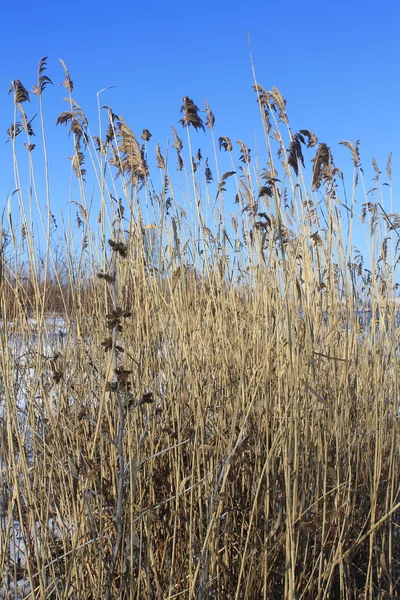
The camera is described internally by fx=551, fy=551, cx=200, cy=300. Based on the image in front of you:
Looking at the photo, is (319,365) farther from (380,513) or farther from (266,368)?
(266,368)

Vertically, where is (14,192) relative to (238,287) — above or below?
above

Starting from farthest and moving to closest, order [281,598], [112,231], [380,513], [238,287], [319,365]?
[238,287] → [319,365] → [112,231] → [380,513] → [281,598]

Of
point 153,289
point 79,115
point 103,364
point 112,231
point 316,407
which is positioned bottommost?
point 316,407

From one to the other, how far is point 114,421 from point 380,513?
83cm

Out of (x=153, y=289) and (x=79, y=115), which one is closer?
(x=153, y=289)

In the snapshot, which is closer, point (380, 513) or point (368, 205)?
point (380, 513)

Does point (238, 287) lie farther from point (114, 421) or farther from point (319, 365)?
point (114, 421)

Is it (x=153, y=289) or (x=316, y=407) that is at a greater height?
(x=153, y=289)

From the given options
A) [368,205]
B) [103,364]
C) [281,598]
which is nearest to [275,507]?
[281,598]

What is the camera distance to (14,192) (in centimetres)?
186

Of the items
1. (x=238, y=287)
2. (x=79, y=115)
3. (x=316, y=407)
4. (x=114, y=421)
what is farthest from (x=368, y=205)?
(x=114, y=421)

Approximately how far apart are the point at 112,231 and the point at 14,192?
39 cm

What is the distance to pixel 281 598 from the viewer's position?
1.48 metres

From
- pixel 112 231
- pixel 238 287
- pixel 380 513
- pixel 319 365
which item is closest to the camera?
pixel 380 513
